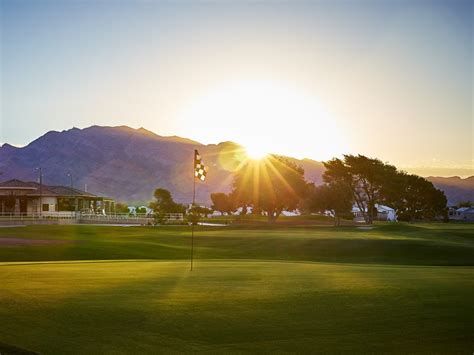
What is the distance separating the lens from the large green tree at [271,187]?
119750mm

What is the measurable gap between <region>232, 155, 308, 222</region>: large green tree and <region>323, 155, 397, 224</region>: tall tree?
7663 millimetres

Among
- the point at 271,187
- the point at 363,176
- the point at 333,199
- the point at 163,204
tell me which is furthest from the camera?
the point at 271,187

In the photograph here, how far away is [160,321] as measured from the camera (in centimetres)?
1126

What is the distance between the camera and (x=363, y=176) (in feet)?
379

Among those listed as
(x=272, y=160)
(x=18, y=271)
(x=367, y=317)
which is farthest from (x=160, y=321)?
(x=272, y=160)

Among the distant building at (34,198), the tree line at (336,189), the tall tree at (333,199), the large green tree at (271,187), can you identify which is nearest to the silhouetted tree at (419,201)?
the tree line at (336,189)

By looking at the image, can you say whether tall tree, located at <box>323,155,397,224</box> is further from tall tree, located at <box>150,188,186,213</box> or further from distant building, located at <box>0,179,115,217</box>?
distant building, located at <box>0,179,115,217</box>

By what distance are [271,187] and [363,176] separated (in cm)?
1784

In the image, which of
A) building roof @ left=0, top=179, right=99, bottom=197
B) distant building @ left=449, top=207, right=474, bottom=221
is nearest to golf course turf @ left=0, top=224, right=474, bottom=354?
building roof @ left=0, top=179, right=99, bottom=197

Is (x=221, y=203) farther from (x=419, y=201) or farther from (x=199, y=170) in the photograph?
(x=199, y=170)

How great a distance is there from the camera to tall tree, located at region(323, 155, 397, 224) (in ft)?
374

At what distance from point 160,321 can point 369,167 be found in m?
106

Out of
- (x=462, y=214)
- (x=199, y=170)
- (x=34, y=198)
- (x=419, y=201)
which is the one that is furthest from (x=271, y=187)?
(x=199, y=170)

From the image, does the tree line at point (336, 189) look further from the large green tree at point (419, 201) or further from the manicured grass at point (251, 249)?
the manicured grass at point (251, 249)
